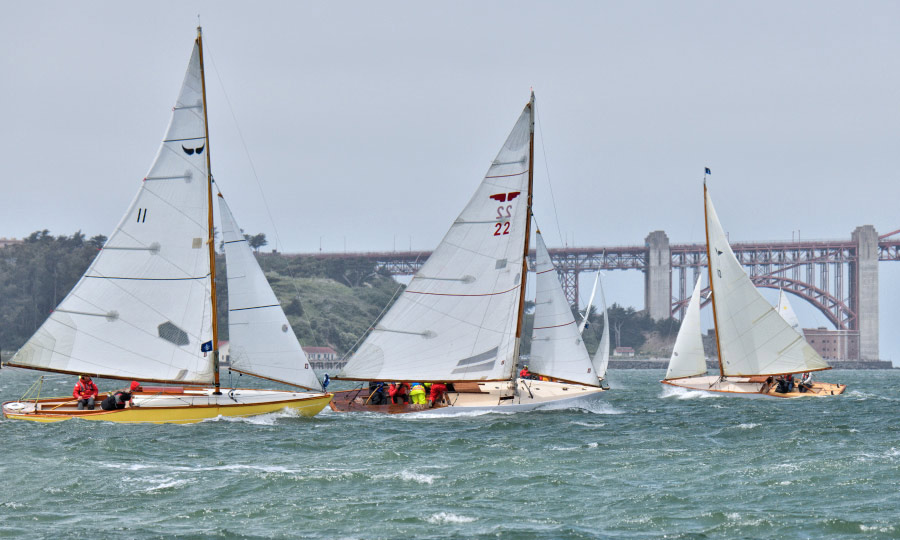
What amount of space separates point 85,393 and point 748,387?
29.6 m

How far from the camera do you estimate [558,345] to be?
37281 millimetres

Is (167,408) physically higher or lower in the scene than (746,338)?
lower

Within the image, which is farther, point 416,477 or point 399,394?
point 399,394

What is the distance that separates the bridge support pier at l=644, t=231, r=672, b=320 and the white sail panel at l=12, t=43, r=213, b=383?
483 feet

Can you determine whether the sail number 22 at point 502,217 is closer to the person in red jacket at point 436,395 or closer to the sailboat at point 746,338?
the person in red jacket at point 436,395

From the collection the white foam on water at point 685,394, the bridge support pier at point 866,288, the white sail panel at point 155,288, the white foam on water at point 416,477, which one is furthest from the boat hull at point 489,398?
the bridge support pier at point 866,288

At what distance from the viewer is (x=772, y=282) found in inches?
6560

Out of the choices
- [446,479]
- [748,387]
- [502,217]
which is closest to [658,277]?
[748,387]

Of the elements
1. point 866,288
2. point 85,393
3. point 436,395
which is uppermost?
point 866,288

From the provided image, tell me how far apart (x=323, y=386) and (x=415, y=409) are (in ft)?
9.79

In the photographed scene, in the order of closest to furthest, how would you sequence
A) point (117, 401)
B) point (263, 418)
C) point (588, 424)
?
point (117, 401)
point (263, 418)
point (588, 424)

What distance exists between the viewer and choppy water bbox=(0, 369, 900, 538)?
690 inches

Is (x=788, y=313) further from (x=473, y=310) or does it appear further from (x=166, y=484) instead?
(x=166, y=484)

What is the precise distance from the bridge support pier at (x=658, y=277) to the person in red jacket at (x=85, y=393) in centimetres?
14786
